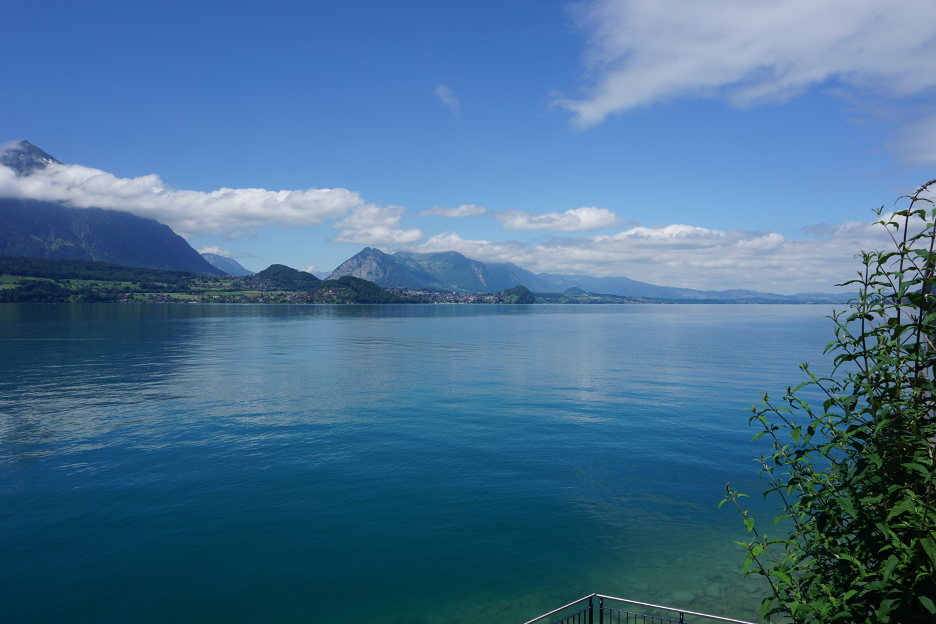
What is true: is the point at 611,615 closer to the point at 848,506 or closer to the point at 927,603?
the point at 848,506

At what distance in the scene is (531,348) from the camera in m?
93.9

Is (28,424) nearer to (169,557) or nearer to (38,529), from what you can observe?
(38,529)

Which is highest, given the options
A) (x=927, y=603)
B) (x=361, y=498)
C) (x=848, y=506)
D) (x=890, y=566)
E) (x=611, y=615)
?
(x=848, y=506)

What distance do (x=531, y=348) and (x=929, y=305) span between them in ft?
290

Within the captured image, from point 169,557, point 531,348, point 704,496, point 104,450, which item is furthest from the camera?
point 531,348

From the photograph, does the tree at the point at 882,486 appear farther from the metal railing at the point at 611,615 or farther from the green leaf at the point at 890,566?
the metal railing at the point at 611,615

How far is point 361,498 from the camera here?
2338 centimetres

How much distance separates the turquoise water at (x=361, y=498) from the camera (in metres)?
16.1

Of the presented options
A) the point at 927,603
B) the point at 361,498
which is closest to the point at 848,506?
the point at 927,603

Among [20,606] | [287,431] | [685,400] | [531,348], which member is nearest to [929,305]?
[20,606]

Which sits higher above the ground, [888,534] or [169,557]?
[888,534]

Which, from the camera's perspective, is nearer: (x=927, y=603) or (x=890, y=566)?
(x=927, y=603)


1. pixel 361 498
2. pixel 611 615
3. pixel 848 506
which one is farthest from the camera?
pixel 361 498

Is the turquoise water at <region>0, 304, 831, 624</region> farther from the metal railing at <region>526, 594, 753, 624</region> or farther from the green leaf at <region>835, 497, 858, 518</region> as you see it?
the green leaf at <region>835, 497, 858, 518</region>
